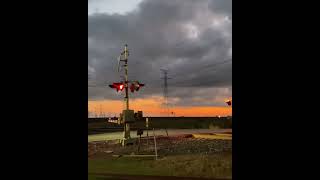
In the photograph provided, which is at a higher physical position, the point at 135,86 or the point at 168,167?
the point at 135,86

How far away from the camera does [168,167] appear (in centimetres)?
1185

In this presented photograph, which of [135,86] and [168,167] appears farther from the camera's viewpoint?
[135,86]

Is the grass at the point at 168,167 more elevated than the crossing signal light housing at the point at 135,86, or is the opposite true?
the crossing signal light housing at the point at 135,86

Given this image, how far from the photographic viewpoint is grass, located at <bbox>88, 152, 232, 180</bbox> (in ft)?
34.7

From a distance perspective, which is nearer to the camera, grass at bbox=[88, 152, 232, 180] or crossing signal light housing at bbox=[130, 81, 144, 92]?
grass at bbox=[88, 152, 232, 180]

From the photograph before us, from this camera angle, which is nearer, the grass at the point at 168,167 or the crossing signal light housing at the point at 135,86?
the grass at the point at 168,167

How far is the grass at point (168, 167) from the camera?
10562 millimetres

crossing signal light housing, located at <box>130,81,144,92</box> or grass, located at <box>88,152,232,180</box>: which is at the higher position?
crossing signal light housing, located at <box>130,81,144,92</box>
